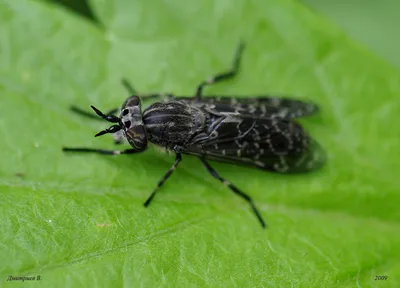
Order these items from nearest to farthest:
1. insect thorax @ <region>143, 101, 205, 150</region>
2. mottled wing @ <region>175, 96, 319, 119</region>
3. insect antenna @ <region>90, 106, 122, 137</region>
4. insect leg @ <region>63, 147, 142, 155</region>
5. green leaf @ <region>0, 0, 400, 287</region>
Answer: green leaf @ <region>0, 0, 400, 287</region>
insect leg @ <region>63, 147, 142, 155</region>
insect antenna @ <region>90, 106, 122, 137</region>
insect thorax @ <region>143, 101, 205, 150</region>
mottled wing @ <region>175, 96, 319, 119</region>

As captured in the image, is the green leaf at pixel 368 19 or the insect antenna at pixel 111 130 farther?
the green leaf at pixel 368 19

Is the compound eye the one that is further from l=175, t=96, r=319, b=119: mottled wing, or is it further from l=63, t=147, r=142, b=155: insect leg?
l=175, t=96, r=319, b=119: mottled wing

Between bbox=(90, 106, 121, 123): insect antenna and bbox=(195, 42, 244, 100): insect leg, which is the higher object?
bbox=(195, 42, 244, 100): insect leg

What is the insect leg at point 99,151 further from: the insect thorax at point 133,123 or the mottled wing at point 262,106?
the mottled wing at point 262,106

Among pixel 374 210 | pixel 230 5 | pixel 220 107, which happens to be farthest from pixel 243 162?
pixel 230 5

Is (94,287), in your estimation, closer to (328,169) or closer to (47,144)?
(47,144)

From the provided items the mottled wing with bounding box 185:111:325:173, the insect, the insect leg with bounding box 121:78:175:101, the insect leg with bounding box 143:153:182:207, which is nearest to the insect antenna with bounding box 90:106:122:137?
the insect

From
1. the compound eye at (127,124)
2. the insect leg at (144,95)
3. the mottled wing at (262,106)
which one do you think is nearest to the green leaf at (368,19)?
the mottled wing at (262,106)
